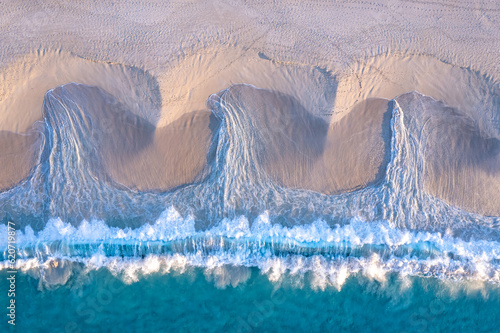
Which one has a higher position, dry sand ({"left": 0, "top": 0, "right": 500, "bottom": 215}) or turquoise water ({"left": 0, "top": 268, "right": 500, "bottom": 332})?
dry sand ({"left": 0, "top": 0, "right": 500, "bottom": 215})

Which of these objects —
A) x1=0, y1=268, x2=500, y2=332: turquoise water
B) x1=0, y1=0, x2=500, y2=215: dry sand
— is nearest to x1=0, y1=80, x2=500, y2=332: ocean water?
x1=0, y1=268, x2=500, y2=332: turquoise water

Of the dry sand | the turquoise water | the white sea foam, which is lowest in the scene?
the turquoise water

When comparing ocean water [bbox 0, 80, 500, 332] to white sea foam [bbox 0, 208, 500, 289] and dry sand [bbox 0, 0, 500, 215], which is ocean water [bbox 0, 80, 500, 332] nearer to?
white sea foam [bbox 0, 208, 500, 289]

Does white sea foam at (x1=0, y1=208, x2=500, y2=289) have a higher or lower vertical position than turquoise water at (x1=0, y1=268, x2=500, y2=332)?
higher

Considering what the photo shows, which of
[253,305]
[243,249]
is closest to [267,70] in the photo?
[243,249]

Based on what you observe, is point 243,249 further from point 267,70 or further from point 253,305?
point 267,70

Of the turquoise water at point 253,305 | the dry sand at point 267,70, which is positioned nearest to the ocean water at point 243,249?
the turquoise water at point 253,305

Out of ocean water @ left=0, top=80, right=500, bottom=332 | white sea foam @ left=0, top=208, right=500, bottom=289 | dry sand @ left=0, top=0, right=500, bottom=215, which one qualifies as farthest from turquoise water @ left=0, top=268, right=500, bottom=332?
dry sand @ left=0, top=0, right=500, bottom=215
